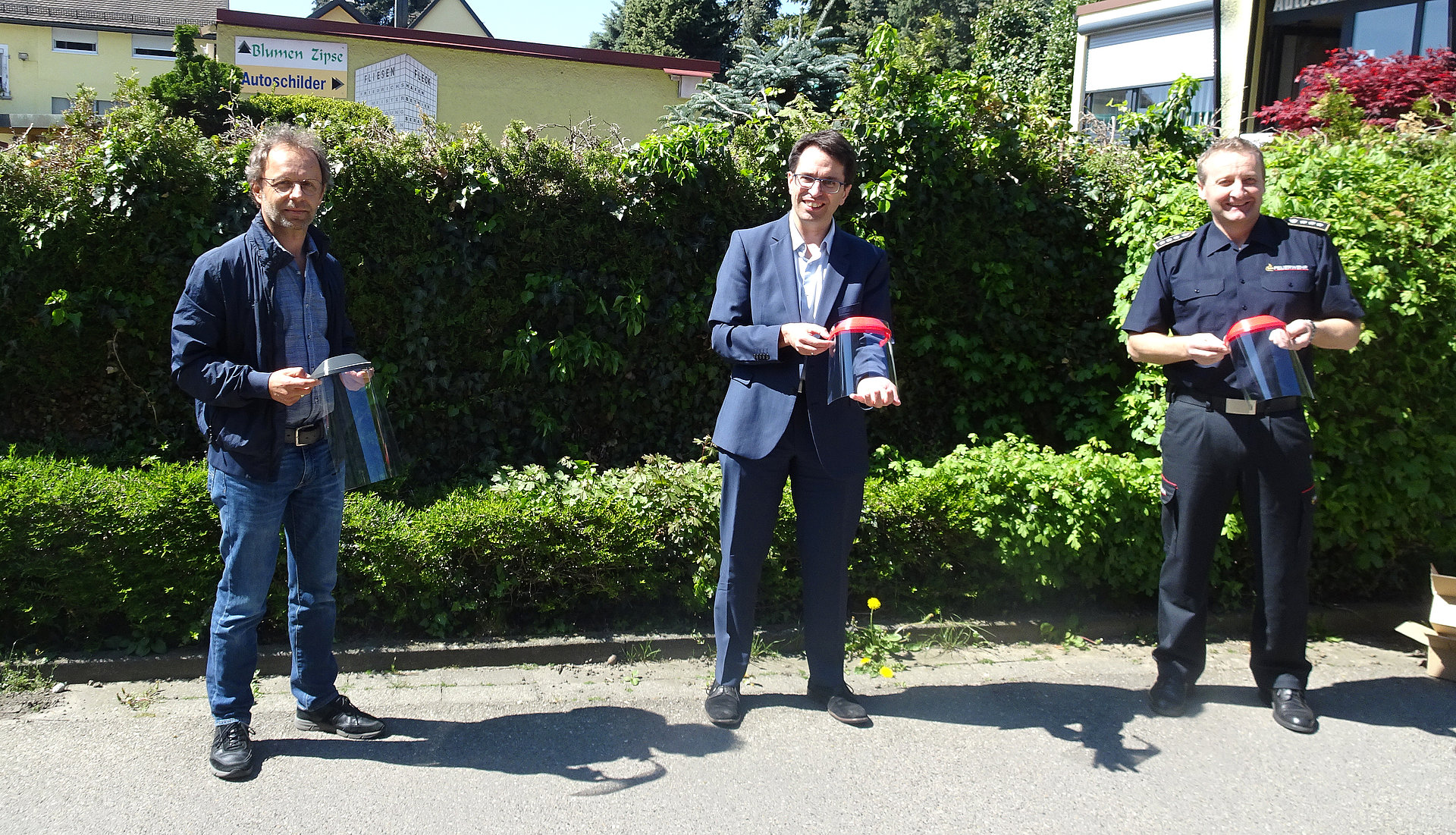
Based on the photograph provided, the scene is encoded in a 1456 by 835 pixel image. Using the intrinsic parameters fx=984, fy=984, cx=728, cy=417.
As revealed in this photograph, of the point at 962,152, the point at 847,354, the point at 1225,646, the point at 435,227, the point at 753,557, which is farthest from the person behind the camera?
the point at 962,152

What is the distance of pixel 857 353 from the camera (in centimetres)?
329

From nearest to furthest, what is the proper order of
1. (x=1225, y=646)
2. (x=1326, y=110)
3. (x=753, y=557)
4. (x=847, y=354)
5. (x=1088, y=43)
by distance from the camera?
(x=847, y=354), (x=753, y=557), (x=1225, y=646), (x=1326, y=110), (x=1088, y=43)

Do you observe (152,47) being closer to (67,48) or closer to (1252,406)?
(67,48)

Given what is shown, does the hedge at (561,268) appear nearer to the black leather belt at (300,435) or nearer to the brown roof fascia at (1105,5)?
the black leather belt at (300,435)

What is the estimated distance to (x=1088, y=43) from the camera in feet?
71.1

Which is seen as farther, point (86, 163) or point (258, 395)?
point (86, 163)

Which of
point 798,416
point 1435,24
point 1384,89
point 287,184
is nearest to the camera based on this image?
point 287,184

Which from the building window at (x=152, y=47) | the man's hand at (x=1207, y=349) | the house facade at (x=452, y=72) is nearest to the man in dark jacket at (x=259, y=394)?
the man's hand at (x=1207, y=349)

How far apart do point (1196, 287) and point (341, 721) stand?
350cm

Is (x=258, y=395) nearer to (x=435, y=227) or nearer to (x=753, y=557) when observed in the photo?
(x=753, y=557)

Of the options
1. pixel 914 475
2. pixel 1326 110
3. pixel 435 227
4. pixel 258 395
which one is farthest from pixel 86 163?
pixel 1326 110

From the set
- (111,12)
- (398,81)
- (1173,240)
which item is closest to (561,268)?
(1173,240)

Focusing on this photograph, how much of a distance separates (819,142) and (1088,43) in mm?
21068

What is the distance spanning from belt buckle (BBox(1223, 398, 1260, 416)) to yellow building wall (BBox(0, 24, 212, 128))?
41.8 m
